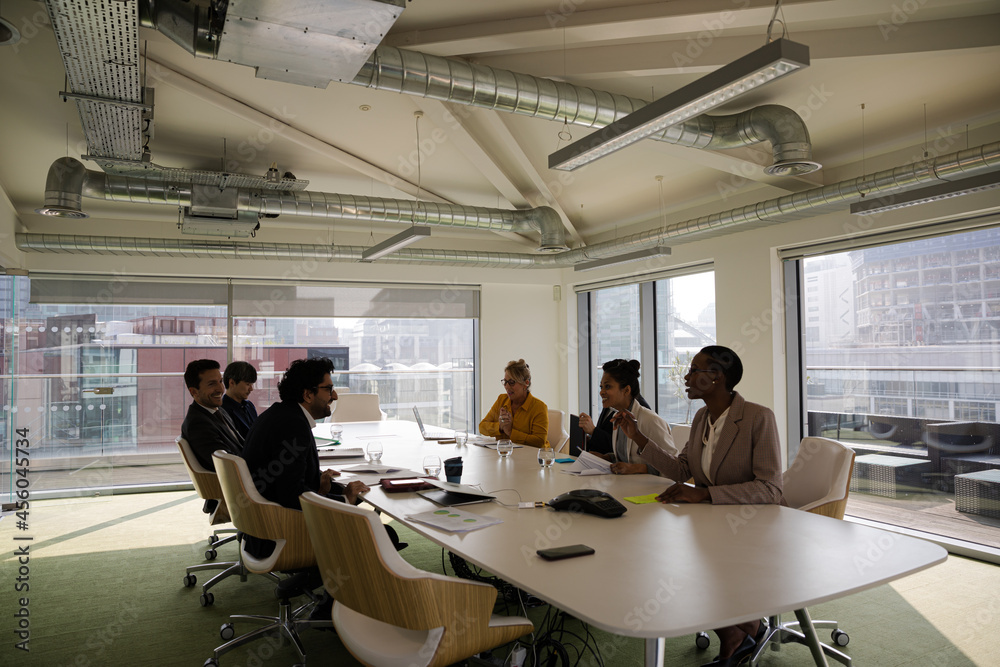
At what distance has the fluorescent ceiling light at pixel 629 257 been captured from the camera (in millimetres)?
Result: 6418

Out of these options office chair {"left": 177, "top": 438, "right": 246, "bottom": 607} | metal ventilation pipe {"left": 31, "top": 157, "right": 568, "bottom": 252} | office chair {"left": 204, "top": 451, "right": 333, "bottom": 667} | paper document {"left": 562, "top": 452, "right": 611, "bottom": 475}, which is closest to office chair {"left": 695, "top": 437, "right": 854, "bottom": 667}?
paper document {"left": 562, "top": 452, "right": 611, "bottom": 475}

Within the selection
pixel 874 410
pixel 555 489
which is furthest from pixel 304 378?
pixel 874 410

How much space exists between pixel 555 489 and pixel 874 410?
13.8 feet

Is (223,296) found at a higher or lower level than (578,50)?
lower

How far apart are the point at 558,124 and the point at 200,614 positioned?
14.3ft

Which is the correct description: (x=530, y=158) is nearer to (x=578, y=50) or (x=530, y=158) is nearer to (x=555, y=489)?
(x=578, y=50)

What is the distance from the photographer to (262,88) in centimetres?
475

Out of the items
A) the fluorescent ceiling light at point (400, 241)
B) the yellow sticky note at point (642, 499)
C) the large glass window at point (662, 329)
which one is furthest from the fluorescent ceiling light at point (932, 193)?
the fluorescent ceiling light at point (400, 241)

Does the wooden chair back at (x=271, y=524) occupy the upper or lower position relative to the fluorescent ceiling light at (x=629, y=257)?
lower

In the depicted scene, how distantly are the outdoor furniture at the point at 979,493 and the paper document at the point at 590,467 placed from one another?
138 inches

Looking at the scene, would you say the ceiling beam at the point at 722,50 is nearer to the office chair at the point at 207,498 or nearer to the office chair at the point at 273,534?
the office chair at the point at 273,534

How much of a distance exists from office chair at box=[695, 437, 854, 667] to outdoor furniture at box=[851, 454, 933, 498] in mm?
2580

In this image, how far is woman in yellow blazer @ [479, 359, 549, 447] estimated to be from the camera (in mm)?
4941

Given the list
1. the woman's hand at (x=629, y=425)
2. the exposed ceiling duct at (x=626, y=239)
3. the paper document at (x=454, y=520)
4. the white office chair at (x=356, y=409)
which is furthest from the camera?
the white office chair at (x=356, y=409)
